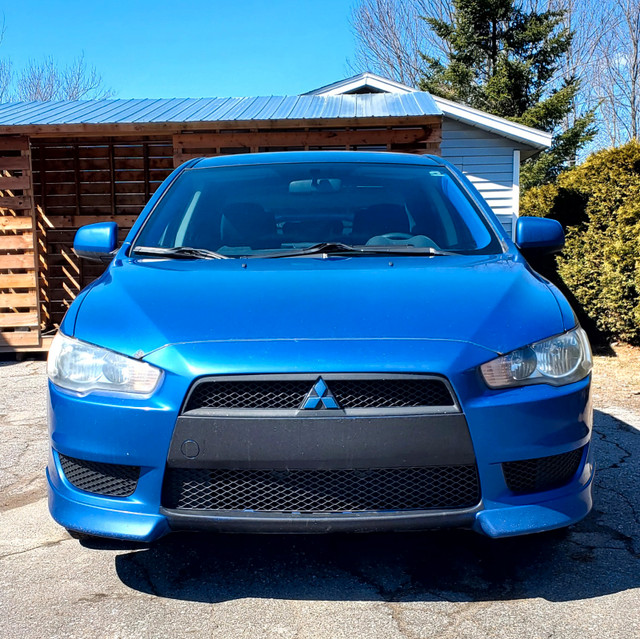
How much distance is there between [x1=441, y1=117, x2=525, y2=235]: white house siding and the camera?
1257 centimetres

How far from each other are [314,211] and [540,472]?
5.76ft

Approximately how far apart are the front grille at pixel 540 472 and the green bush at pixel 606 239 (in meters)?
5.90

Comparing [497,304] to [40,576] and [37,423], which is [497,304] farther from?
[37,423]

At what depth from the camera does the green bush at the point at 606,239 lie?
7891 millimetres

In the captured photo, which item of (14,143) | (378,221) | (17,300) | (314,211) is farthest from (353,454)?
(14,143)

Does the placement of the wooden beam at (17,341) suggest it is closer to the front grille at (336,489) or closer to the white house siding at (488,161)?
the front grille at (336,489)

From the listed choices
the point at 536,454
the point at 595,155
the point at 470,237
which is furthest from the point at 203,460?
the point at 595,155

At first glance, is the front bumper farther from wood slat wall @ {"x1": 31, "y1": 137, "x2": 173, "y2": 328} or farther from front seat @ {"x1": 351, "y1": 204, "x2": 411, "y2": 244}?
wood slat wall @ {"x1": 31, "y1": 137, "x2": 173, "y2": 328}

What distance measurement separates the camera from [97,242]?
11.0 ft

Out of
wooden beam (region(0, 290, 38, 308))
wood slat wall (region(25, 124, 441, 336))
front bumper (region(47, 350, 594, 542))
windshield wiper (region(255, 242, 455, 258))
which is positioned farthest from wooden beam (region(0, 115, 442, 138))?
front bumper (region(47, 350, 594, 542))

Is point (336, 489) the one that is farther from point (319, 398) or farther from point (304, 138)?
point (304, 138)

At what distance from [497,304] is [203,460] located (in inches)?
44.0

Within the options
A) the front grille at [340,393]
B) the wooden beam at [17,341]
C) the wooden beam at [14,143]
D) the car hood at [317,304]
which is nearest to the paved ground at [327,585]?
the front grille at [340,393]

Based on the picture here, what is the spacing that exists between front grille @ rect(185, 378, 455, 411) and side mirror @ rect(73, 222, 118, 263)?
58.5 inches
